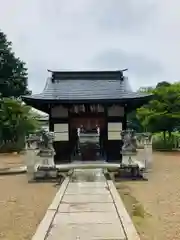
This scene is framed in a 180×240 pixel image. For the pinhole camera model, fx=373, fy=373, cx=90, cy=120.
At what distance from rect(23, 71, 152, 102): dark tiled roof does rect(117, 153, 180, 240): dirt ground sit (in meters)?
4.53

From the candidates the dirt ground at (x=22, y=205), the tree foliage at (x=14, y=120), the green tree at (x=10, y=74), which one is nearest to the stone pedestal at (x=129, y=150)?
the dirt ground at (x=22, y=205)

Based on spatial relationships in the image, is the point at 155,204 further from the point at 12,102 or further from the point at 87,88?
the point at 12,102

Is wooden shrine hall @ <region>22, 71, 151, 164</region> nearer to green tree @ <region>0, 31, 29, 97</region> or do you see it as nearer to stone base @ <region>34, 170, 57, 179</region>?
stone base @ <region>34, 170, 57, 179</region>

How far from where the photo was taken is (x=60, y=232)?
617 centimetres

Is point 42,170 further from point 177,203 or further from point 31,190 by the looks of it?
point 177,203

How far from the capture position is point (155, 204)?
897cm

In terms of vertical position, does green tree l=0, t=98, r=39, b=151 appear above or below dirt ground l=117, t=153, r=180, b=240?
above

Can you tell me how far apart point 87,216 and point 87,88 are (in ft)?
37.9

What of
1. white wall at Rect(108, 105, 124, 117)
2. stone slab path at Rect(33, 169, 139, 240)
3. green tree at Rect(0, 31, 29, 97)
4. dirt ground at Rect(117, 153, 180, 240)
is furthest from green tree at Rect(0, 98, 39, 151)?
stone slab path at Rect(33, 169, 139, 240)

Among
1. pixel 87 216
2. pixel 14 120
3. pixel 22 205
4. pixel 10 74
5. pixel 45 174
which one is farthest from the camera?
pixel 10 74

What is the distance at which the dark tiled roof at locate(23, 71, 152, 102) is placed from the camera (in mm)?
17000

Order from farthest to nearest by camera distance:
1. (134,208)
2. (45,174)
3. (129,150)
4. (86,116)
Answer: (86,116), (129,150), (45,174), (134,208)

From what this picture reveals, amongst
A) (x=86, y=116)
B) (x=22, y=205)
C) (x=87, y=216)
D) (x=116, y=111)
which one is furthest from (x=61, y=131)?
(x=87, y=216)

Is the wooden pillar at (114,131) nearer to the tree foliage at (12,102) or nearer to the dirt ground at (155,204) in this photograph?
the dirt ground at (155,204)
